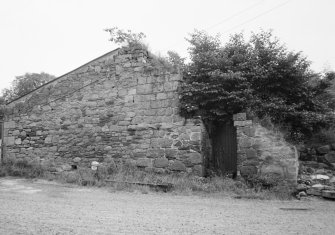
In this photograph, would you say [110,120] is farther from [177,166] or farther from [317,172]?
[317,172]

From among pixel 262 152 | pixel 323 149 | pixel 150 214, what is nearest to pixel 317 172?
pixel 323 149

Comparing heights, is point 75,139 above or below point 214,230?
above

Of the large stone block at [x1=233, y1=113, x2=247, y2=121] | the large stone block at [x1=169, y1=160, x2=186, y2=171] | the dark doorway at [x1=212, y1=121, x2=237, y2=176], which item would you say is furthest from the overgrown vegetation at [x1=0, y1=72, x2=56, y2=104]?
the large stone block at [x1=233, y1=113, x2=247, y2=121]

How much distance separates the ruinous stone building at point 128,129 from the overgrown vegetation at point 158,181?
1.07 ft

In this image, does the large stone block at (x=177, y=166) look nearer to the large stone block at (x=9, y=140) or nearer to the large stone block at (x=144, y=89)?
the large stone block at (x=144, y=89)

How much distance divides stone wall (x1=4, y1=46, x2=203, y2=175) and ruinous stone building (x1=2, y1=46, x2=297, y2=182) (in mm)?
29

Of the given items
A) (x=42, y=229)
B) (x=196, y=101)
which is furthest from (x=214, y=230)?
(x=196, y=101)

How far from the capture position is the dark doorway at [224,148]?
8953mm

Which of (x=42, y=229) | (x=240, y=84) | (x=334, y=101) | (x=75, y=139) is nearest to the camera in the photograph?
(x=42, y=229)

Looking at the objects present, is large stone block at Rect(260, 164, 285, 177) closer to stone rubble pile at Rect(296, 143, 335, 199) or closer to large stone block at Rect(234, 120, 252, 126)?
stone rubble pile at Rect(296, 143, 335, 199)

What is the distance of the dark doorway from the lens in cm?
895

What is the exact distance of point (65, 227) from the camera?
4.48 metres

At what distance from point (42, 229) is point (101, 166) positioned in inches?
213

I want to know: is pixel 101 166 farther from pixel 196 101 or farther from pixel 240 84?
pixel 240 84
